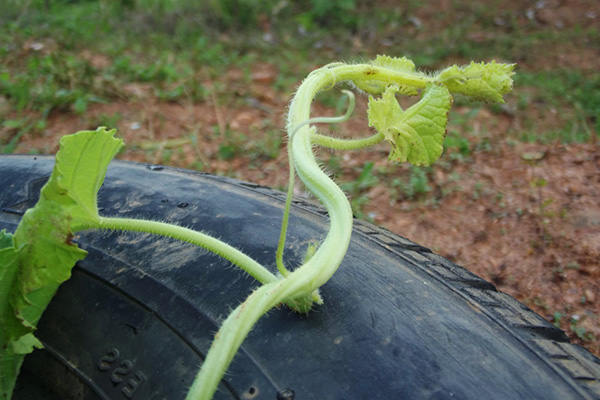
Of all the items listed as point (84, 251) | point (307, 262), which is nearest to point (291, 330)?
point (307, 262)

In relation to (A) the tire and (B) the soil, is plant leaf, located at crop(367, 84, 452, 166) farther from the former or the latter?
(B) the soil

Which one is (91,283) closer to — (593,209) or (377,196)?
(377,196)

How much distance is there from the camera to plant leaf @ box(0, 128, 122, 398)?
1.03m

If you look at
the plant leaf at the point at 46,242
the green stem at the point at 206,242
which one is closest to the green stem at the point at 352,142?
the green stem at the point at 206,242

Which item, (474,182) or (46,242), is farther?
(474,182)

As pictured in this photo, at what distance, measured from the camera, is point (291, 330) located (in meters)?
1.06

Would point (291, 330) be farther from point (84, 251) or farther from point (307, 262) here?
point (84, 251)

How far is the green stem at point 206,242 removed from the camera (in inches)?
41.1

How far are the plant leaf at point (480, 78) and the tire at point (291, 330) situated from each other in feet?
1.51

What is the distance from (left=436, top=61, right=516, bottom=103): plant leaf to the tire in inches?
18.1

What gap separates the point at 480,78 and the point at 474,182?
157 centimetres

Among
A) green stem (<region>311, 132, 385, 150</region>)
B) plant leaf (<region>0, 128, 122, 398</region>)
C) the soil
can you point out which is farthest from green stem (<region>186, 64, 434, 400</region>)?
the soil

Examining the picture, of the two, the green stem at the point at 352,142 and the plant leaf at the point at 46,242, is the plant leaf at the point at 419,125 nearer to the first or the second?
the green stem at the point at 352,142

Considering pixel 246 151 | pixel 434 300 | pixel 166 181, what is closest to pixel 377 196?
pixel 246 151
